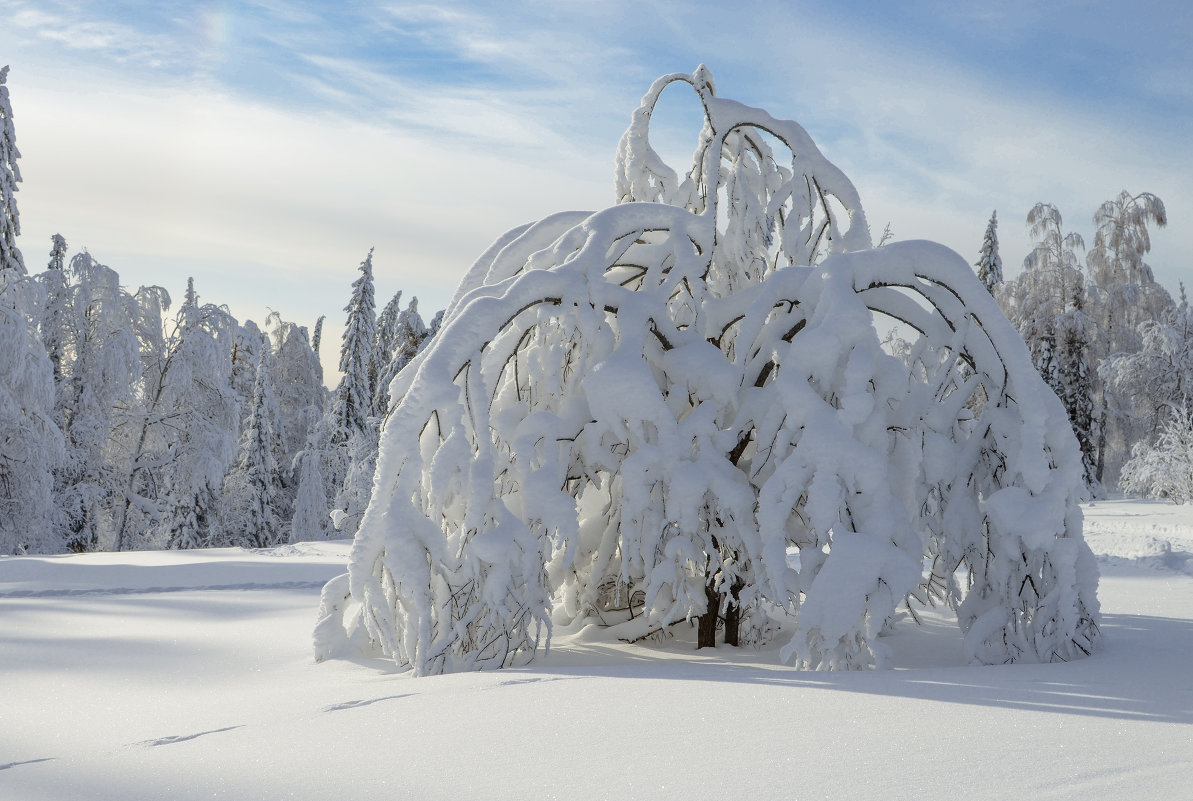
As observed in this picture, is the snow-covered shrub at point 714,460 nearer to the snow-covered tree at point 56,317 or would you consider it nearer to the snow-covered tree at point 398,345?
the snow-covered tree at point 56,317

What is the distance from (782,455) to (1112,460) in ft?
92.6

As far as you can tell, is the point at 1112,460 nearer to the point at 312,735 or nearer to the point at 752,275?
the point at 752,275

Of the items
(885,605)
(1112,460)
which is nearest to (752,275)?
(885,605)

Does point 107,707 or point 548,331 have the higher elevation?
point 548,331

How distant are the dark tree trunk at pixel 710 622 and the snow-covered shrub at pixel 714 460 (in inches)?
0.6

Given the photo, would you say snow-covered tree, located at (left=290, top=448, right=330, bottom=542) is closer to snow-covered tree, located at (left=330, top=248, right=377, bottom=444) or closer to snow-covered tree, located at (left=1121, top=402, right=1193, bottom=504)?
snow-covered tree, located at (left=330, top=248, right=377, bottom=444)

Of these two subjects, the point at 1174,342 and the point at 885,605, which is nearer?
the point at 885,605

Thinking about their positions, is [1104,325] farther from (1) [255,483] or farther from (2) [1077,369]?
(1) [255,483]

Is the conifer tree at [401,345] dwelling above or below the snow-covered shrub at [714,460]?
above

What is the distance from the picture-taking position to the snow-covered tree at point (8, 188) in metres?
19.3

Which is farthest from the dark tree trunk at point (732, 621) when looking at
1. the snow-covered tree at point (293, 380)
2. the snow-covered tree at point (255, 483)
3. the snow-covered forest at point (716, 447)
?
the snow-covered tree at point (293, 380)

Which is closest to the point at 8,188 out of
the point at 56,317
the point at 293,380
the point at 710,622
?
the point at 56,317

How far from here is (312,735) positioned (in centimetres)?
327

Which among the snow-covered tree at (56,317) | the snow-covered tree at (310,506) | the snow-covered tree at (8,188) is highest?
the snow-covered tree at (8,188)
